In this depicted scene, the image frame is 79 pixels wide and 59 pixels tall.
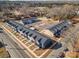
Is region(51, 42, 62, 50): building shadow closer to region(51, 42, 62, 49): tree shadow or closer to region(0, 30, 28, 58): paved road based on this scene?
region(51, 42, 62, 49): tree shadow

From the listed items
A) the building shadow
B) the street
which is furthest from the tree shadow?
the street

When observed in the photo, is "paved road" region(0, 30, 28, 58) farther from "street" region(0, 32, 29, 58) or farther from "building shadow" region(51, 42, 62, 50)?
"building shadow" region(51, 42, 62, 50)

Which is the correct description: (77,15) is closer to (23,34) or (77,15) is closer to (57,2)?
(57,2)

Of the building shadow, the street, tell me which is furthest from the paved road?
the building shadow

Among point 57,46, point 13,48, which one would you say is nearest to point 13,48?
point 13,48

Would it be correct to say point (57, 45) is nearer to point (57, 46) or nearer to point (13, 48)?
point (57, 46)

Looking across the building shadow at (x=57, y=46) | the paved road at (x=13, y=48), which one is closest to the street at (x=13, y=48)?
the paved road at (x=13, y=48)

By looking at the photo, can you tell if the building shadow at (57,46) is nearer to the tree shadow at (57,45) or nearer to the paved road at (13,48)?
the tree shadow at (57,45)

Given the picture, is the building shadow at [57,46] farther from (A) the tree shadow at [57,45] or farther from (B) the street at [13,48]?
(B) the street at [13,48]
